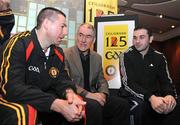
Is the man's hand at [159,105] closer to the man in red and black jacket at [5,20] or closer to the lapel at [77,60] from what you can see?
the lapel at [77,60]

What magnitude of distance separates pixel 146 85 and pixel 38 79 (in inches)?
49.6

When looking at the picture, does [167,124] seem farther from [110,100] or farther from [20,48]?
A: [20,48]

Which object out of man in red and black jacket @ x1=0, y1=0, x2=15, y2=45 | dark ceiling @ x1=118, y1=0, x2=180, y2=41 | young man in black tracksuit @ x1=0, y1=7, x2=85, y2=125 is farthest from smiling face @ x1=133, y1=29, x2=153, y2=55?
dark ceiling @ x1=118, y1=0, x2=180, y2=41

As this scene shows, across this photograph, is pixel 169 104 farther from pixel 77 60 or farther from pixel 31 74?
pixel 31 74

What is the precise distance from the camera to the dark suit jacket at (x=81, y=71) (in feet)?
8.09

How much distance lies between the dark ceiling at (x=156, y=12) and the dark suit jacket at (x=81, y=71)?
4332 millimetres

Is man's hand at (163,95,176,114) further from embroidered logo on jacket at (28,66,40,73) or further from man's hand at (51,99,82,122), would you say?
embroidered logo on jacket at (28,66,40,73)

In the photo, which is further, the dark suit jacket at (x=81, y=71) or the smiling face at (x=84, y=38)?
the smiling face at (x=84, y=38)

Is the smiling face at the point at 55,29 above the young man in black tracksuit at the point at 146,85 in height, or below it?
above

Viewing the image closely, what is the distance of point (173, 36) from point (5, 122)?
9581 mm

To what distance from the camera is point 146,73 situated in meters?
2.57

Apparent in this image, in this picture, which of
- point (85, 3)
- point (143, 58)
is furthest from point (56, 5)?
point (143, 58)

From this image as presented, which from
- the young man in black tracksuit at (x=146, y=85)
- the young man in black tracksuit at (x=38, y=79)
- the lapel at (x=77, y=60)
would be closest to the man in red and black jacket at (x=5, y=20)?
the young man in black tracksuit at (x=38, y=79)

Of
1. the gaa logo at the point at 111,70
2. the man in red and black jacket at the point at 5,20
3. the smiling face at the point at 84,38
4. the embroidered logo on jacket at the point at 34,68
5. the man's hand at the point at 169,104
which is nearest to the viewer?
the embroidered logo on jacket at the point at 34,68
